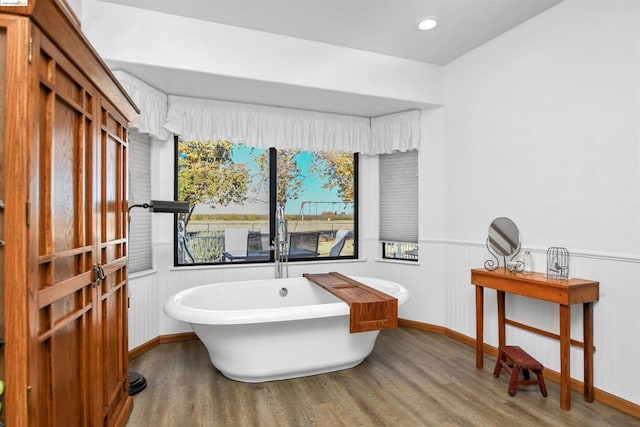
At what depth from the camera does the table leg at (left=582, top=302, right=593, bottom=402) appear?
2.45 metres

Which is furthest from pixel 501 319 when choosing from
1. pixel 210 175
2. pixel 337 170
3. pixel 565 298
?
pixel 210 175

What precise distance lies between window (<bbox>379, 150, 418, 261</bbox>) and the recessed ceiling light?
1.40 meters

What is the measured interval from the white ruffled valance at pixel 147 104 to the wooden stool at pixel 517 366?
3390 mm

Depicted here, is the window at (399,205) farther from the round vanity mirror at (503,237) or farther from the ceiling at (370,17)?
the ceiling at (370,17)

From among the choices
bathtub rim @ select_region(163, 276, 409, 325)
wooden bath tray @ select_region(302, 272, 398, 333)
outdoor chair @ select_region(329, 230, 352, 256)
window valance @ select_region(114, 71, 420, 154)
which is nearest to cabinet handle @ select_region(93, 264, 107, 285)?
bathtub rim @ select_region(163, 276, 409, 325)

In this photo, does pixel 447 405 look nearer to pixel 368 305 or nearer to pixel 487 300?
pixel 368 305

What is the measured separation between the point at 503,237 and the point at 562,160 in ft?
2.44

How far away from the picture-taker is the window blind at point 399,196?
4223 mm

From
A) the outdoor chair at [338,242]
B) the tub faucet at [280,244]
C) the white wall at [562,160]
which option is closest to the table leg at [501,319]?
the white wall at [562,160]

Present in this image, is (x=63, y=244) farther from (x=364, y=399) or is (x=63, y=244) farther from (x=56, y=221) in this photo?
(x=364, y=399)

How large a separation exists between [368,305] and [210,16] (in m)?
2.53

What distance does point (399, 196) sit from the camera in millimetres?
4355

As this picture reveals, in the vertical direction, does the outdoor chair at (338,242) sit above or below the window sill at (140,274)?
above

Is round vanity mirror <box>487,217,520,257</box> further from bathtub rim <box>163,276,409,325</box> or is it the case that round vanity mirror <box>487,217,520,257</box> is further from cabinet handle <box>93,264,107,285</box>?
cabinet handle <box>93,264,107,285</box>
